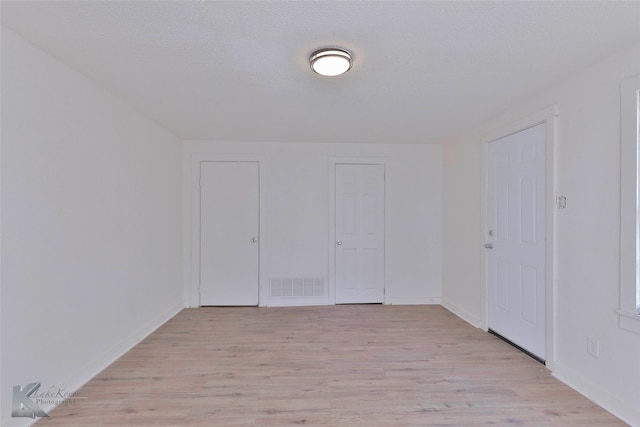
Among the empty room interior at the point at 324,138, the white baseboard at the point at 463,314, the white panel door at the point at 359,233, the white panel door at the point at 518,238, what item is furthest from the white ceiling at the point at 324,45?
the white baseboard at the point at 463,314

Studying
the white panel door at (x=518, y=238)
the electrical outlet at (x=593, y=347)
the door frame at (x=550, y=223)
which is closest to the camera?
the electrical outlet at (x=593, y=347)

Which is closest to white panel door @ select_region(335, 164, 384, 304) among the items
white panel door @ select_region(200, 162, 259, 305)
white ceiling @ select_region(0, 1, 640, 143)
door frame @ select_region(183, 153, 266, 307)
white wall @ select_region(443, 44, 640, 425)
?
white panel door @ select_region(200, 162, 259, 305)

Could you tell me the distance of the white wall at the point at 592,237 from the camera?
182 centimetres

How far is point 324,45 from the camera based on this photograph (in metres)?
1.69

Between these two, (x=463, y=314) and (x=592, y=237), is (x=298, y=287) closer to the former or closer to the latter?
(x=463, y=314)

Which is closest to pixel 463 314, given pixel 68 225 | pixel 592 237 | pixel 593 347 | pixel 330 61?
pixel 593 347

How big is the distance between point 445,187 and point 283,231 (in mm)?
2327

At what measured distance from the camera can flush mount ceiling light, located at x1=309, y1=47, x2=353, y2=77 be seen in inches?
67.9

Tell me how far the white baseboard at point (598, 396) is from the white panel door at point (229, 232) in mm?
3219

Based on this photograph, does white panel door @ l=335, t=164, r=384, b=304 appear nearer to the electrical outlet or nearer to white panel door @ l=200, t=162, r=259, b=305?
white panel door @ l=200, t=162, r=259, b=305

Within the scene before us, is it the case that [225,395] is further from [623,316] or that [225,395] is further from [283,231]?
[623,316]

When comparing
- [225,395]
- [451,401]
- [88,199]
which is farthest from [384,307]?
[88,199]

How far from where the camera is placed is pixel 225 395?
204cm

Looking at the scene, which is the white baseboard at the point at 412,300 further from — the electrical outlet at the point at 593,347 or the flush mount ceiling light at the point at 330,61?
the flush mount ceiling light at the point at 330,61
